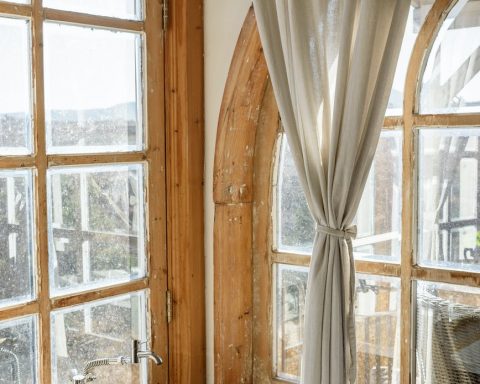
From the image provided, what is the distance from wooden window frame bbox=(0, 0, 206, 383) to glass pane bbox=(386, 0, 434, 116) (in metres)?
0.73

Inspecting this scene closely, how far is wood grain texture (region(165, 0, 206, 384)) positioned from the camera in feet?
8.98

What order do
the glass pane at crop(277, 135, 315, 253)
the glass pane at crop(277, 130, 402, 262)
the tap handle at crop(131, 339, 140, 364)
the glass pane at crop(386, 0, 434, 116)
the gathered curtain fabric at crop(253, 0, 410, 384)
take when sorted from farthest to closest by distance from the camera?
the glass pane at crop(277, 135, 315, 253), the tap handle at crop(131, 339, 140, 364), the glass pane at crop(277, 130, 402, 262), the glass pane at crop(386, 0, 434, 116), the gathered curtain fabric at crop(253, 0, 410, 384)

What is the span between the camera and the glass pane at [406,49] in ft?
7.58

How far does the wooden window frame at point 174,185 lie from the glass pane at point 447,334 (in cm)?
82

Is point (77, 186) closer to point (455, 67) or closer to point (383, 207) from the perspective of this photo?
point (383, 207)

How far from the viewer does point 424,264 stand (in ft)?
7.78

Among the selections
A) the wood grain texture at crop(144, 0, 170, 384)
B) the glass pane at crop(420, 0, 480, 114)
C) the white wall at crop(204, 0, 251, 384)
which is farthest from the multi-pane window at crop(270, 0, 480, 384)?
the wood grain texture at crop(144, 0, 170, 384)

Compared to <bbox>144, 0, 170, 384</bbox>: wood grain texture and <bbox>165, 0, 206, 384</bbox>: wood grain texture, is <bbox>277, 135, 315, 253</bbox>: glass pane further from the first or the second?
<bbox>144, 0, 170, 384</bbox>: wood grain texture

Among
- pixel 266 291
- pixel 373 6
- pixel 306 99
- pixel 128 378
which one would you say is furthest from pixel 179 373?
pixel 373 6

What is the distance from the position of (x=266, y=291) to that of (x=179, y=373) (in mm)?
437

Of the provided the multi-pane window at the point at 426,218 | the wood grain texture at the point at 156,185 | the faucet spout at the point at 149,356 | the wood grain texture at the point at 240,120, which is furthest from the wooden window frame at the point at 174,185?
the multi-pane window at the point at 426,218

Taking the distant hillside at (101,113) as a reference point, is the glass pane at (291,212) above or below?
below

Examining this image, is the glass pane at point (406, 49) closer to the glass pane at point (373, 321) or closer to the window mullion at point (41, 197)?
the glass pane at point (373, 321)

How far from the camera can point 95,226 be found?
102 inches
